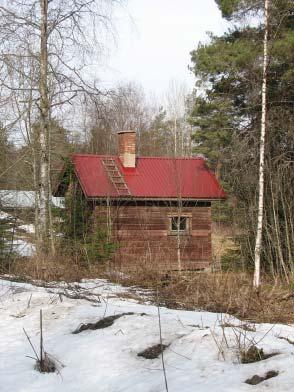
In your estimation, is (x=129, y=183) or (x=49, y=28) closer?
(x=49, y=28)

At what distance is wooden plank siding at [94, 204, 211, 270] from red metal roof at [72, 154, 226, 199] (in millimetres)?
558

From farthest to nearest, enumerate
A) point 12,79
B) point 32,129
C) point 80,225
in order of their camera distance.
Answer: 1. point 32,129
2. point 80,225
3. point 12,79

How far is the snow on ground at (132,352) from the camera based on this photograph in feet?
12.5

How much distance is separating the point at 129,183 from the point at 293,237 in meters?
7.26

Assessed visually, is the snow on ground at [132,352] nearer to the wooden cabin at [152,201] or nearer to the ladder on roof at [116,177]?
the wooden cabin at [152,201]

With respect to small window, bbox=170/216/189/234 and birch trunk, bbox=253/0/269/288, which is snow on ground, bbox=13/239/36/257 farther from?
small window, bbox=170/216/189/234

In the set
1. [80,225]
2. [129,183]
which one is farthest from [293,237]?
[129,183]

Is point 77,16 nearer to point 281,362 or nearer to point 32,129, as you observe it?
point 32,129

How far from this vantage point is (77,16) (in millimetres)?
14055

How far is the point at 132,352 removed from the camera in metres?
4.61

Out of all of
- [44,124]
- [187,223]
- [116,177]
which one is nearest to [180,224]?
[187,223]

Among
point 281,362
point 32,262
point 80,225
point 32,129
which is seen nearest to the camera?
point 281,362

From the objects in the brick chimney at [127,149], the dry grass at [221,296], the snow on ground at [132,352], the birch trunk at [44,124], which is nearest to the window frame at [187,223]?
the brick chimney at [127,149]

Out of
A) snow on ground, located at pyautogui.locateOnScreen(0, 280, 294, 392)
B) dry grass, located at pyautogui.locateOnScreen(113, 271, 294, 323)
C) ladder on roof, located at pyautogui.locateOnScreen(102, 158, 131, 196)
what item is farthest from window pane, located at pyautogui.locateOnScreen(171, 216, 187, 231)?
snow on ground, located at pyautogui.locateOnScreen(0, 280, 294, 392)
